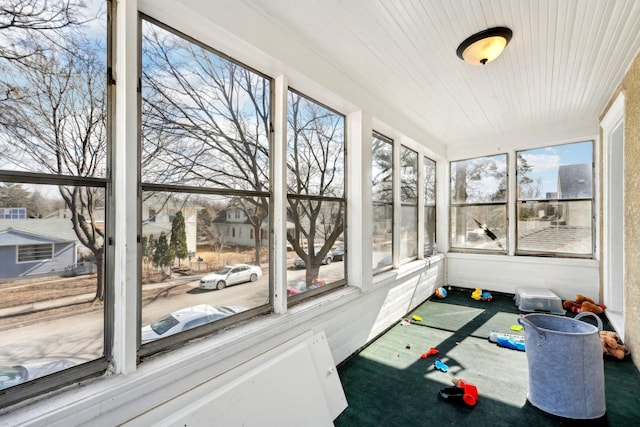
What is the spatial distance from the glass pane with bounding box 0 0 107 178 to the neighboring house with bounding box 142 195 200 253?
0.28 metres

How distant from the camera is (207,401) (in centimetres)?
144

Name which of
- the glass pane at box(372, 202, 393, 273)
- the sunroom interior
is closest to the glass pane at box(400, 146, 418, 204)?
the sunroom interior

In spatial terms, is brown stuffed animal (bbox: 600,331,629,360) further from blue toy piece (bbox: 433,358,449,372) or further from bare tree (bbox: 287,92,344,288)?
bare tree (bbox: 287,92,344,288)

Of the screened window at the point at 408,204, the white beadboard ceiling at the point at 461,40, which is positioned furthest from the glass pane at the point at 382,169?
the white beadboard ceiling at the point at 461,40

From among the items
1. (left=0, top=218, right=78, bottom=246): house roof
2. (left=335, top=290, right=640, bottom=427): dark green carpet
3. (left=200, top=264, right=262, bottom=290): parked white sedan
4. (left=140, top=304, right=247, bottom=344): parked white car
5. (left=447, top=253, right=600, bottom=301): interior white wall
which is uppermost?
(left=0, top=218, right=78, bottom=246): house roof

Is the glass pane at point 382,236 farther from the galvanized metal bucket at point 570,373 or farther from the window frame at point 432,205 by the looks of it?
the galvanized metal bucket at point 570,373

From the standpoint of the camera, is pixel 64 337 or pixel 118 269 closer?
pixel 64 337

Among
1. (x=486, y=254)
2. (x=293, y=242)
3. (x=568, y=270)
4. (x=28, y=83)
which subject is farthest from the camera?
(x=486, y=254)

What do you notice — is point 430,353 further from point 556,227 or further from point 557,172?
point 557,172

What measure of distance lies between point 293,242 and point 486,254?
4.27m

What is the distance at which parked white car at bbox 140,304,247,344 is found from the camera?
5.11 feet

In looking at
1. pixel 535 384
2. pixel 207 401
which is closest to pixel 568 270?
pixel 535 384

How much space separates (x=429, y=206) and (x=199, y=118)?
14.4ft

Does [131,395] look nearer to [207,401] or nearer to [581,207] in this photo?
[207,401]
